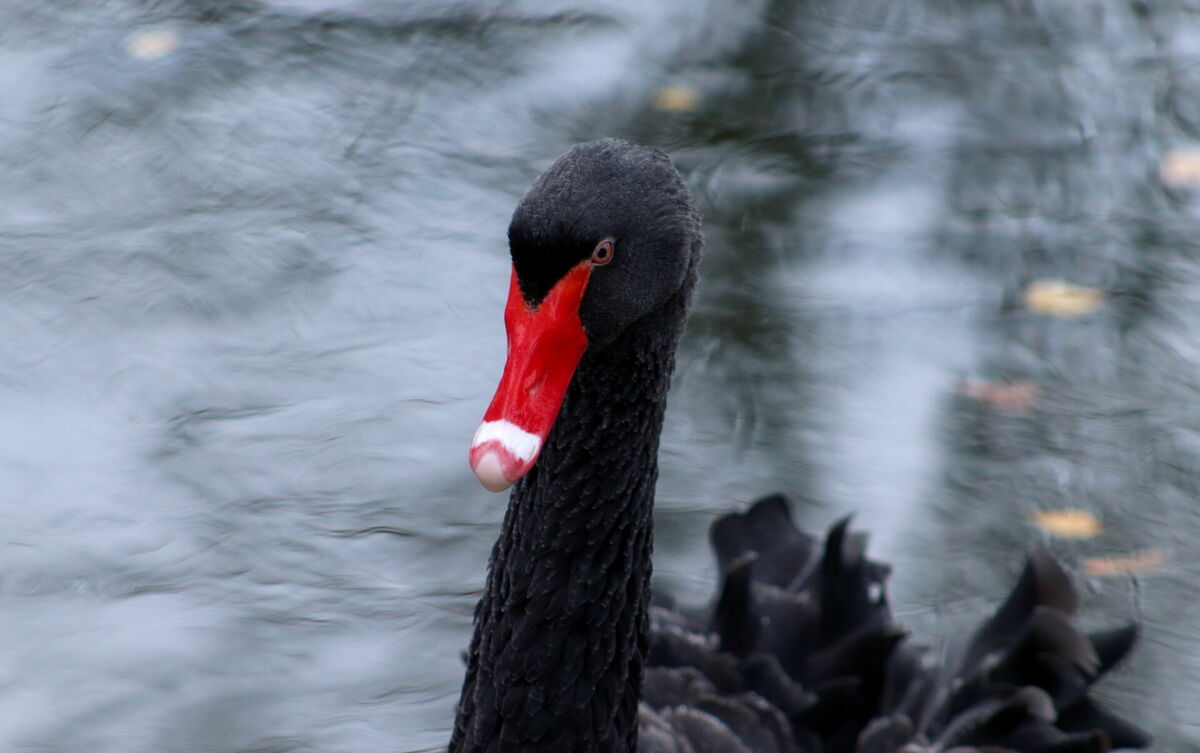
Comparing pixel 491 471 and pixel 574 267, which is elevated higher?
pixel 574 267

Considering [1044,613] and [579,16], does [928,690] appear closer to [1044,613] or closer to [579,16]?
[1044,613]

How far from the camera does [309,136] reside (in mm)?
4246

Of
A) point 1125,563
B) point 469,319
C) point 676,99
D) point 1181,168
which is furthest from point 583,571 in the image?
point 1181,168

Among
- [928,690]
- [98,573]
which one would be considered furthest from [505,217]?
[928,690]

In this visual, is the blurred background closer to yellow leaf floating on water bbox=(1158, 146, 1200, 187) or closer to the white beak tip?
yellow leaf floating on water bbox=(1158, 146, 1200, 187)

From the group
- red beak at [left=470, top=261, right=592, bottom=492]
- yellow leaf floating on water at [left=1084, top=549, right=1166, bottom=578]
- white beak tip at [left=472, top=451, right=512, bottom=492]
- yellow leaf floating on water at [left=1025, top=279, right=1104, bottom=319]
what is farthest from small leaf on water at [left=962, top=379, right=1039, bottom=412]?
white beak tip at [left=472, top=451, right=512, bottom=492]

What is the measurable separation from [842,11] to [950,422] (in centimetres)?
204

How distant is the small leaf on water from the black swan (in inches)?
48.1

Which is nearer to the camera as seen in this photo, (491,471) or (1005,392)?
(491,471)

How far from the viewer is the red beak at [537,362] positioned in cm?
162

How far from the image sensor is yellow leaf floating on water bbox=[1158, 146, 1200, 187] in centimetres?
420

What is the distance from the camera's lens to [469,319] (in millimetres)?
3627

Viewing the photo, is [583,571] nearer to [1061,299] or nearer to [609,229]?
[609,229]

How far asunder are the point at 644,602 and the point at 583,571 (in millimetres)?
114
